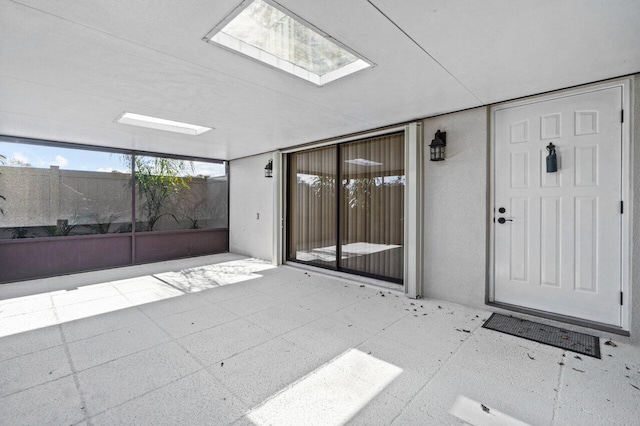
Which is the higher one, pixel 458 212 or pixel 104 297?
pixel 458 212

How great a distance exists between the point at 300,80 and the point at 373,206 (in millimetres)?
2336

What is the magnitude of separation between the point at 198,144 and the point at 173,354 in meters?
4.03

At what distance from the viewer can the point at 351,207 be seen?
4.77 m

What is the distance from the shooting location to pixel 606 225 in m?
2.77

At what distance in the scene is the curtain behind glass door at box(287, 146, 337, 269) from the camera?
510 cm

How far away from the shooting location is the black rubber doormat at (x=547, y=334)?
2521 mm

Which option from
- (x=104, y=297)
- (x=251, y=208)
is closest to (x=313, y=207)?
(x=251, y=208)

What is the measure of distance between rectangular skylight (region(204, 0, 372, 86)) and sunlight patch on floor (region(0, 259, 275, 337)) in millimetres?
3230

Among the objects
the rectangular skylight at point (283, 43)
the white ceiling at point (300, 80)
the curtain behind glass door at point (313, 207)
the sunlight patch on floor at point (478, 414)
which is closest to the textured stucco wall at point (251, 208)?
the curtain behind glass door at point (313, 207)

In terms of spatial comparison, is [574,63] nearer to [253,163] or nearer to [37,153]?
[253,163]

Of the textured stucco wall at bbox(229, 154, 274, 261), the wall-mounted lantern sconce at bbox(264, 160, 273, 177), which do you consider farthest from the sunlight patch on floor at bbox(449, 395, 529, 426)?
the wall-mounted lantern sconce at bbox(264, 160, 273, 177)

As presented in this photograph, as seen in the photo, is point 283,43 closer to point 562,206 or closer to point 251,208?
point 562,206

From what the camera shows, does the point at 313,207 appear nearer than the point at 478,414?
No

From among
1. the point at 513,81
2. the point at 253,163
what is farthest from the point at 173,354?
the point at 253,163
